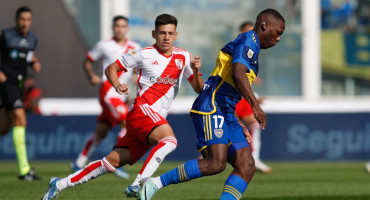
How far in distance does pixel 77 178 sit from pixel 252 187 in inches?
122

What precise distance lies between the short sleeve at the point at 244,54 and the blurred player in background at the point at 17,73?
481cm

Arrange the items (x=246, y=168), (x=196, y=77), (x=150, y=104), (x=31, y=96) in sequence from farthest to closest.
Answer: (x=31, y=96) < (x=150, y=104) < (x=196, y=77) < (x=246, y=168)

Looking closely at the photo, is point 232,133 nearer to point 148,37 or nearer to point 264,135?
point 264,135

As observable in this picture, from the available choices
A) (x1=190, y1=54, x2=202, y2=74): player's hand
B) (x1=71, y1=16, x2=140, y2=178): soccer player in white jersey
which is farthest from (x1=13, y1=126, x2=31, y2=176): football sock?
(x1=190, y1=54, x2=202, y2=74): player's hand

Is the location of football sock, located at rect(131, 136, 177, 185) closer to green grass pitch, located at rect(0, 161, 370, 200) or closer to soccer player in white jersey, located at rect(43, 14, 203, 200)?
soccer player in white jersey, located at rect(43, 14, 203, 200)

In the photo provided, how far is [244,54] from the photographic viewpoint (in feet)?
21.1

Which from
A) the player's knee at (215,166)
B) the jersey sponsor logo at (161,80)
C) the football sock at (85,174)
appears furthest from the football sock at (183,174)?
the jersey sponsor logo at (161,80)

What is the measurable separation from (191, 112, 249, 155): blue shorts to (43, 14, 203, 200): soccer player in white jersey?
25.8 inches

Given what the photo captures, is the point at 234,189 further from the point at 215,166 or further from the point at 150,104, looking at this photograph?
the point at 150,104

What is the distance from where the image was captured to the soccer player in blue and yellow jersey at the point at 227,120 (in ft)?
21.3

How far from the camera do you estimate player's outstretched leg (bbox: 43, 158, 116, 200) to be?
23.5 ft

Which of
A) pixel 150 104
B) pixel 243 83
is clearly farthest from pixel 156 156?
pixel 243 83

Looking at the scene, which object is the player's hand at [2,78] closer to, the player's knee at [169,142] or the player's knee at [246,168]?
the player's knee at [169,142]

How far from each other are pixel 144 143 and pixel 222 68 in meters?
1.25
